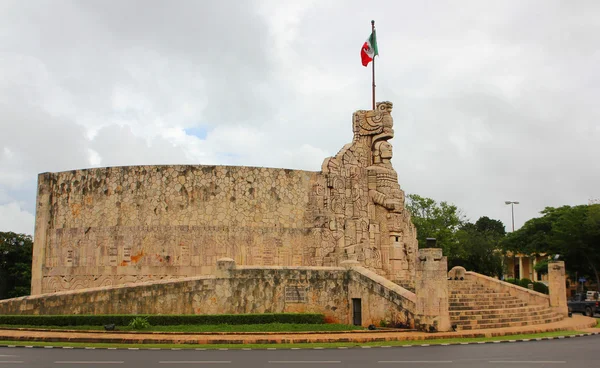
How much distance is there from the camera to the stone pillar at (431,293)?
60.3 ft

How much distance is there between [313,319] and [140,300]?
5.37 metres

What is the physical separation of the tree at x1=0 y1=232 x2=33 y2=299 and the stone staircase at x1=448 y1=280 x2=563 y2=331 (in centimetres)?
2501

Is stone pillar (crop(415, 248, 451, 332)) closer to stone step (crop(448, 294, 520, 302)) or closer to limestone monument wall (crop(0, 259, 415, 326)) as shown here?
limestone monument wall (crop(0, 259, 415, 326))

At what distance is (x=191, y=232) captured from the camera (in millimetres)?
24375

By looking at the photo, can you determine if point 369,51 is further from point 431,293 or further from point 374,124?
point 431,293

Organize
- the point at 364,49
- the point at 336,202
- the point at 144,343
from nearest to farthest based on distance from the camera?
the point at 144,343 < the point at 336,202 < the point at 364,49

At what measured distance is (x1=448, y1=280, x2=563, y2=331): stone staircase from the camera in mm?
19812

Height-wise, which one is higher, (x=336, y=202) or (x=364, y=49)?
(x=364, y=49)

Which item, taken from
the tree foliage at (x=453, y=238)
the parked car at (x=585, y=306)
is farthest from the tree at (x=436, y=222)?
the parked car at (x=585, y=306)

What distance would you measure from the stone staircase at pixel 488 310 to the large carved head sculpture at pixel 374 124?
7.17 metres

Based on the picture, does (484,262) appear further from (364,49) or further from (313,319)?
(313,319)

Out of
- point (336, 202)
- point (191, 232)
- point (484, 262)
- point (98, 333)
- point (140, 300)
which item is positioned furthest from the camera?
point (484, 262)

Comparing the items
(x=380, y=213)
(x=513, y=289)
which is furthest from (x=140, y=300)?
(x=513, y=289)

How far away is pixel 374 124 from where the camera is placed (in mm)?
28344
